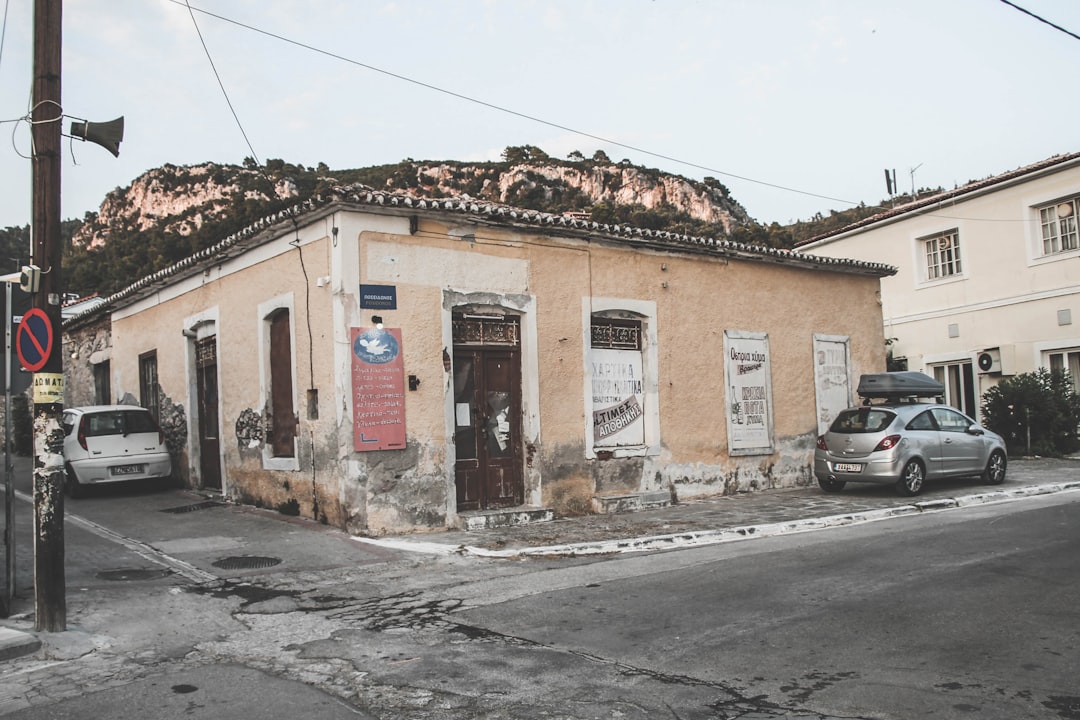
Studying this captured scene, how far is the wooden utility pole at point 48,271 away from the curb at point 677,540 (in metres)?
3.91

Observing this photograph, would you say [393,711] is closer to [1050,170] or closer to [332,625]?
[332,625]

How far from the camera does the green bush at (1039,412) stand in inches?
714

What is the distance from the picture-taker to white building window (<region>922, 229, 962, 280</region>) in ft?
70.4

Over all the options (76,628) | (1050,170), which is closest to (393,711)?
(76,628)

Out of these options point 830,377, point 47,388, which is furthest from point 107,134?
point 830,377

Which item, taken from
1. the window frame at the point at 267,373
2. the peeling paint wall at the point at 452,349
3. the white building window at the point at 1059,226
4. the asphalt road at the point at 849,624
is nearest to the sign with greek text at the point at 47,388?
the asphalt road at the point at 849,624

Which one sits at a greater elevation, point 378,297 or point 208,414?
point 378,297

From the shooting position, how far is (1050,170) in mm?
19094

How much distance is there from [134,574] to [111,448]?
641 centimetres

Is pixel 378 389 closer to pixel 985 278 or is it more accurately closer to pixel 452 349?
pixel 452 349

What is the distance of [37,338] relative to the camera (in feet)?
19.9

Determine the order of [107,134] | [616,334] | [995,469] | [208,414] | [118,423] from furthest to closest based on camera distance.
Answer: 1. [208,414]
2. [995,469]
3. [118,423]
4. [616,334]
5. [107,134]

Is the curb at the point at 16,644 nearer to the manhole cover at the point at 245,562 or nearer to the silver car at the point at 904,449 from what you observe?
the manhole cover at the point at 245,562

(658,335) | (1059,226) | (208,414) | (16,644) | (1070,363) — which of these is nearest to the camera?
(16,644)
